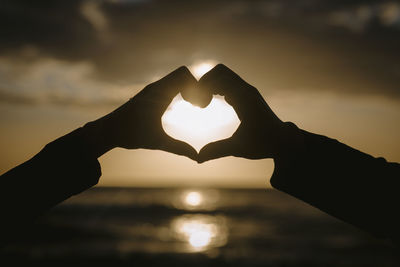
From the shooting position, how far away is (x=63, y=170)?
6.68ft

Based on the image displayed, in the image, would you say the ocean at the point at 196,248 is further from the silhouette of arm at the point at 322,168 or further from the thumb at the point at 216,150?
the silhouette of arm at the point at 322,168

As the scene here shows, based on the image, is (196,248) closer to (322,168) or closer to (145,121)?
(322,168)

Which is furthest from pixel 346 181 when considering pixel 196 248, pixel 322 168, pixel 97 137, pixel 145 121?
pixel 196 248

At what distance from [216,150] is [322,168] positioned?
58cm

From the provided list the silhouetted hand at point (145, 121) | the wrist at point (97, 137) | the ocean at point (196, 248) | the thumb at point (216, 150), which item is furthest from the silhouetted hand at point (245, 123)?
the ocean at point (196, 248)

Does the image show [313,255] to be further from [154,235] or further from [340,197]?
[340,197]

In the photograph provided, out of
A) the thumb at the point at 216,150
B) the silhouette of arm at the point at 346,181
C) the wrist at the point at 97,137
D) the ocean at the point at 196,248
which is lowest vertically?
the silhouette of arm at the point at 346,181

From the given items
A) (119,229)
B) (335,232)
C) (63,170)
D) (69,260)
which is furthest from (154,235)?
(63,170)

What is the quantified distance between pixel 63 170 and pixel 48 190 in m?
0.13

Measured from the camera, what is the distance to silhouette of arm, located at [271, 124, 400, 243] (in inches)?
78.3

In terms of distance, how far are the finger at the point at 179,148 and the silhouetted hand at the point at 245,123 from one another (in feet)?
0.16

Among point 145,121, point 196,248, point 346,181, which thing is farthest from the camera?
point 196,248

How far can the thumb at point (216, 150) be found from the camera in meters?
1.94

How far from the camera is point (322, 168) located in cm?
203
